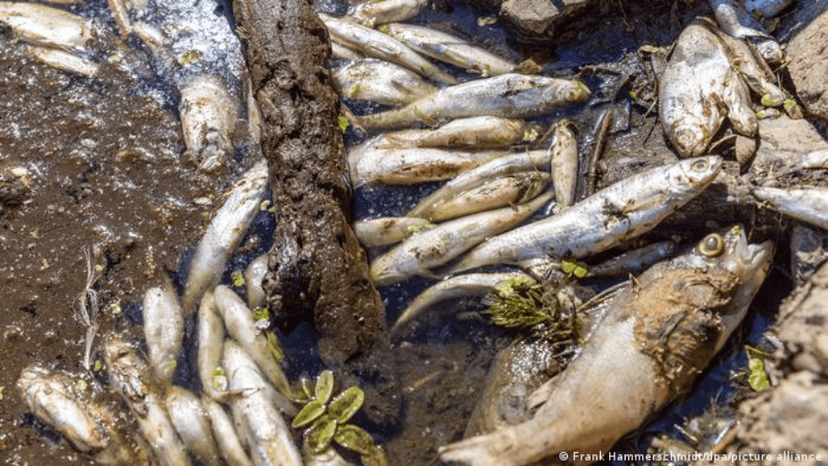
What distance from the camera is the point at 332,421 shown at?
189 inches

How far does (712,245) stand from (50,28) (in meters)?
5.41

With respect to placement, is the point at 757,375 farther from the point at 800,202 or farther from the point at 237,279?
the point at 237,279

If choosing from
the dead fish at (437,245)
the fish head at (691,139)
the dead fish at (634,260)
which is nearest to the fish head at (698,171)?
the fish head at (691,139)

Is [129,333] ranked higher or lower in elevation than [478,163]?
lower

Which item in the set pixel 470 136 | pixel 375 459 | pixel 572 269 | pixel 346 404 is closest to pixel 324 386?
pixel 346 404

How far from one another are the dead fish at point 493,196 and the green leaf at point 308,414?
5.14 feet

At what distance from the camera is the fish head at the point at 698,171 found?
4.65 metres

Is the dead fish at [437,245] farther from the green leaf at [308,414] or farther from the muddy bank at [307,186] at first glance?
the green leaf at [308,414]

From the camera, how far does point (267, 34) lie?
5.35 m

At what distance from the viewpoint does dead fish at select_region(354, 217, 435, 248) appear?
5.27 meters

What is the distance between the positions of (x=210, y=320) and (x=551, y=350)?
2359 millimetres

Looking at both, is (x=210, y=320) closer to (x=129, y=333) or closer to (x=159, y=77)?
(x=129, y=333)

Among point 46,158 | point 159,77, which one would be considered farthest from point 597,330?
point 46,158

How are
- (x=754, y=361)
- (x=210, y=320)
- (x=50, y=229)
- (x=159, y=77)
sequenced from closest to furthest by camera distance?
(x=754, y=361)
(x=210, y=320)
(x=50, y=229)
(x=159, y=77)
